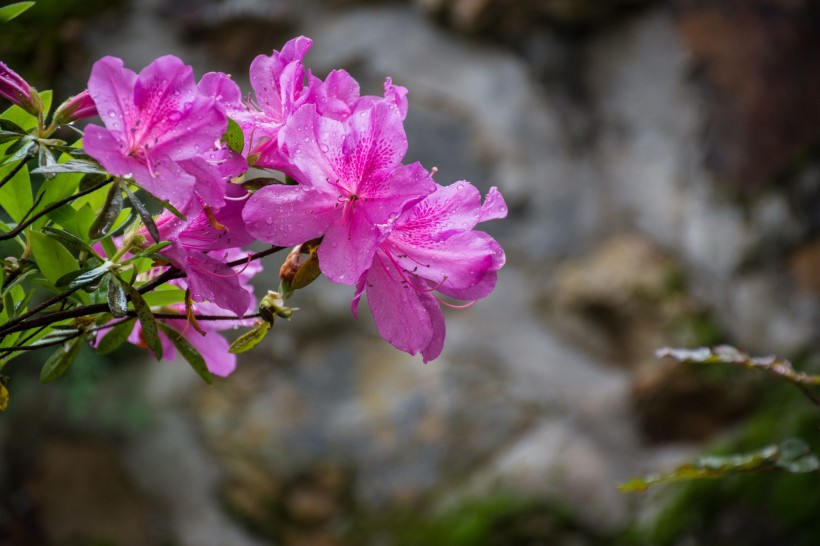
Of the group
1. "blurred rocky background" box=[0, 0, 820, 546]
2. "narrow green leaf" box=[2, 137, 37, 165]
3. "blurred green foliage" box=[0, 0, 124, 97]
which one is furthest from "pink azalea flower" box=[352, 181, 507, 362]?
"blurred green foliage" box=[0, 0, 124, 97]

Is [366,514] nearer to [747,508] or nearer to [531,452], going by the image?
[531,452]

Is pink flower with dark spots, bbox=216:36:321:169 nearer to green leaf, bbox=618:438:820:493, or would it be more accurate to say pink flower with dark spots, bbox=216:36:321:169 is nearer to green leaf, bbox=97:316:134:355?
green leaf, bbox=97:316:134:355


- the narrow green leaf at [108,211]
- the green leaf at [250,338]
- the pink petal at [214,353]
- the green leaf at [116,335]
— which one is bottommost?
the pink petal at [214,353]

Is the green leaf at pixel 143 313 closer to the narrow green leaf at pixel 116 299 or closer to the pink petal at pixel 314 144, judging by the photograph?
the narrow green leaf at pixel 116 299

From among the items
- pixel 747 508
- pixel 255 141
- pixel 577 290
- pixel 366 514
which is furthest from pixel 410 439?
pixel 255 141

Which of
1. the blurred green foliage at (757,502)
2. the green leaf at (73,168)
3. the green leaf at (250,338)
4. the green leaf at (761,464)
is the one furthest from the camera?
the blurred green foliage at (757,502)

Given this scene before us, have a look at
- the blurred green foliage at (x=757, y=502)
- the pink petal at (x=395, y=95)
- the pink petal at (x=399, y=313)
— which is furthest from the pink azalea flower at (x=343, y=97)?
the blurred green foliage at (x=757, y=502)

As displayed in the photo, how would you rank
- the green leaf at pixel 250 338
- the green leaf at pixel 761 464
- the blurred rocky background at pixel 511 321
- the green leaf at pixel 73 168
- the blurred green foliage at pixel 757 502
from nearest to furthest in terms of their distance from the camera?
the green leaf at pixel 73 168
the green leaf at pixel 250 338
the green leaf at pixel 761 464
the blurred green foliage at pixel 757 502
the blurred rocky background at pixel 511 321
